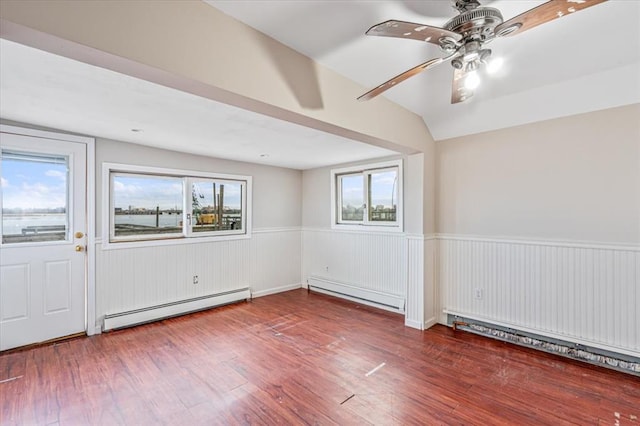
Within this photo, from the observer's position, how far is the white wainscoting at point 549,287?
251 cm

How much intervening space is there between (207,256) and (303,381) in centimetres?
260

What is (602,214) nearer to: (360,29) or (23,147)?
(360,29)

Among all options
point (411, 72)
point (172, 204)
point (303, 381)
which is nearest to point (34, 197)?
point (172, 204)

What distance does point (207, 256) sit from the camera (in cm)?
439

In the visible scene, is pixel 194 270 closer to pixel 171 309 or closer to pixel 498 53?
pixel 171 309

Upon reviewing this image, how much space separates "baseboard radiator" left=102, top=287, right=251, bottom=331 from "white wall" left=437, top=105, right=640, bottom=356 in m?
2.99

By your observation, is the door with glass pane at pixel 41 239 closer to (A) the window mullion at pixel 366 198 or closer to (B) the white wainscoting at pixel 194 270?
(B) the white wainscoting at pixel 194 270

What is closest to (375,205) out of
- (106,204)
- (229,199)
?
(229,199)

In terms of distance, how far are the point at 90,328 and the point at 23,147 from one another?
2.03 meters

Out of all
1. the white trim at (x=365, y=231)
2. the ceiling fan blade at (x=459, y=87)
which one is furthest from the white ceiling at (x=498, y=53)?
the white trim at (x=365, y=231)

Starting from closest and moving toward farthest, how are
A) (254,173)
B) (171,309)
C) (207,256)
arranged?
(171,309) < (207,256) < (254,173)

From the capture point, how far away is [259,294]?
16.3 feet

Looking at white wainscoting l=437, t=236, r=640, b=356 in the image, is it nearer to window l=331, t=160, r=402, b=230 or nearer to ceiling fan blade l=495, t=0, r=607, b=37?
window l=331, t=160, r=402, b=230

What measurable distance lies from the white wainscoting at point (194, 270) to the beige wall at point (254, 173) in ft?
0.87
